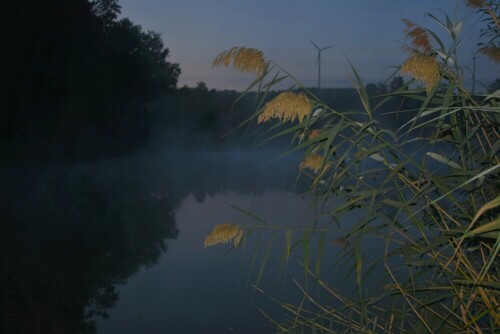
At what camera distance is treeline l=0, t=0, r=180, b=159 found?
25922 mm

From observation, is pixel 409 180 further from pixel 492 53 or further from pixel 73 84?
pixel 73 84

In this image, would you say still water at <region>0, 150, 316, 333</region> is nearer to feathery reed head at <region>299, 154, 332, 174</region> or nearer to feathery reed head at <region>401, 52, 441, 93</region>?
feathery reed head at <region>299, 154, 332, 174</region>

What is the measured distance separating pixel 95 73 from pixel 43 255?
2363 cm

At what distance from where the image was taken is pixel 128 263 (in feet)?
28.7

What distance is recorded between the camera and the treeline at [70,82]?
25.9 meters

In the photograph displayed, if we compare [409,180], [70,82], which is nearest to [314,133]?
[409,180]

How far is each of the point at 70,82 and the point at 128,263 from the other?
21362mm

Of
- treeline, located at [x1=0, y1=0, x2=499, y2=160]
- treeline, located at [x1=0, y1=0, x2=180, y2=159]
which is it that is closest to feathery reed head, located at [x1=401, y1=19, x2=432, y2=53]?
treeline, located at [x1=0, y1=0, x2=499, y2=160]

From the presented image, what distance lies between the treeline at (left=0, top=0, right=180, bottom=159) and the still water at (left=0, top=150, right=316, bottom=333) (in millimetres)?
9319

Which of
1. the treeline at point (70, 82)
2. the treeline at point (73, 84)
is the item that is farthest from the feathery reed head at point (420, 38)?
the treeline at point (70, 82)

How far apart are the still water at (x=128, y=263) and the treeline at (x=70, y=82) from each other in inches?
367

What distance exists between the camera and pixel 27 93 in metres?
26.3

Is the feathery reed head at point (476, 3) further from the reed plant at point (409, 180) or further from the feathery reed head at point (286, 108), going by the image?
the feathery reed head at point (286, 108)

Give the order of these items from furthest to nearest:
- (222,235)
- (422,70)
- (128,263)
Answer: (128,263) → (222,235) → (422,70)
